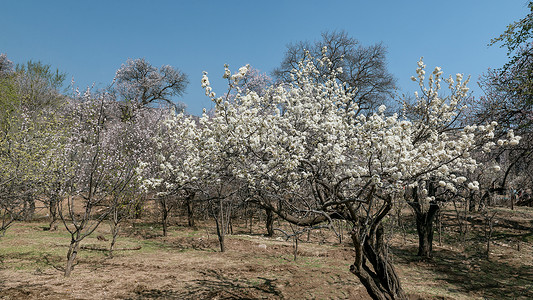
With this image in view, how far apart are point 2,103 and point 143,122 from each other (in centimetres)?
1135

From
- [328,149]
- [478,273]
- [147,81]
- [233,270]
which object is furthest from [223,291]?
[147,81]

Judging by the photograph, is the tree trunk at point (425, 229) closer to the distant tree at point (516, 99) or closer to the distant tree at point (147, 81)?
the distant tree at point (516, 99)

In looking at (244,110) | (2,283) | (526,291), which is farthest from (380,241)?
(2,283)

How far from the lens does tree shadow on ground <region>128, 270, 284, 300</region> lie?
7598 millimetres

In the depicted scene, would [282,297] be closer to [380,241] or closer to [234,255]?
[380,241]

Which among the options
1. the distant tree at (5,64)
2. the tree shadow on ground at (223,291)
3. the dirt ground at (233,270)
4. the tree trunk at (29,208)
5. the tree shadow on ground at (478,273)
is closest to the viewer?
the tree shadow on ground at (223,291)

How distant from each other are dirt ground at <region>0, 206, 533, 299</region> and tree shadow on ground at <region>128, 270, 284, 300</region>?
2cm

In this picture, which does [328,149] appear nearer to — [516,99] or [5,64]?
[516,99]

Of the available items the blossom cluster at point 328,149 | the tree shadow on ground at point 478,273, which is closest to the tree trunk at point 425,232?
the tree shadow on ground at point 478,273

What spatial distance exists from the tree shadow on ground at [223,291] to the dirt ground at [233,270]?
0.02 meters

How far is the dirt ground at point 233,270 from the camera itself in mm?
7973

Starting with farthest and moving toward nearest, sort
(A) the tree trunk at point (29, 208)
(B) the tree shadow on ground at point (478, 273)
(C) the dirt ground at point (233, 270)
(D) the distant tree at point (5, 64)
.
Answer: (D) the distant tree at point (5, 64), (A) the tree trunk at point (29, 208), (B) the tree shadow on ground at point (478, 273), (C) the dirt ground at point (233, 270)

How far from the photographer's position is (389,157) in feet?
18.3

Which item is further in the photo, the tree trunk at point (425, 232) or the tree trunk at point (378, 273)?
the tree trunk at point (425, 232)
